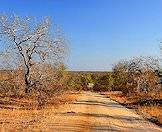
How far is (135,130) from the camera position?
62.1 feet

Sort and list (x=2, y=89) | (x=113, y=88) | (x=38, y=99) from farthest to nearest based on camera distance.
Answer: (x=113, y=88), (x=2, y=89), (x=38, y=99)

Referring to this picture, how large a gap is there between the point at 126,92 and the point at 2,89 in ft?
99.9

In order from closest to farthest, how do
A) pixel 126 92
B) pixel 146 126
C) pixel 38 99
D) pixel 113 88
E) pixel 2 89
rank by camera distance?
pixel 146 126 < pixel 38 99 < pixel 2 89 < pixel 126 92 < pixel 113 88

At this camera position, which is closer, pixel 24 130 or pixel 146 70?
pixel 24 130

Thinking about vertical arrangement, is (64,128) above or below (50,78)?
below

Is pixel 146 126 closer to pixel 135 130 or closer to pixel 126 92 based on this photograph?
pixel 135 130

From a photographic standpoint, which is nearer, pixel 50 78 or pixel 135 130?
pixel 135 130

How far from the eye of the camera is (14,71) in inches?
1501

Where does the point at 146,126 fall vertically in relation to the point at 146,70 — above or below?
below

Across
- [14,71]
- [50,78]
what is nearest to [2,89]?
[14,71]

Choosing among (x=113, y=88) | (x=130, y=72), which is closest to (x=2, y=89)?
(x=130, y=72)

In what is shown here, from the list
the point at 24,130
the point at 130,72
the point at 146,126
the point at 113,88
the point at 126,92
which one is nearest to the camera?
the point at 24,130

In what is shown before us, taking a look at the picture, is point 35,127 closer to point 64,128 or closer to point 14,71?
point 64,128

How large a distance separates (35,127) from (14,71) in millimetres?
20254
